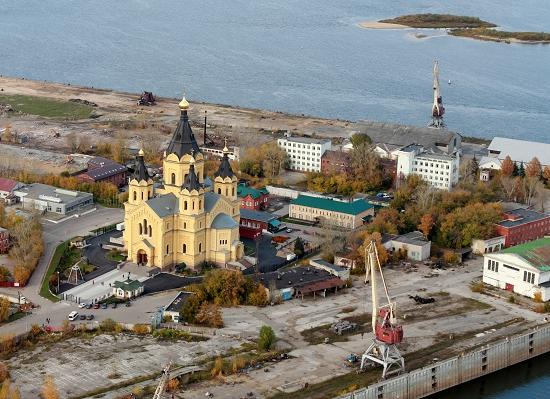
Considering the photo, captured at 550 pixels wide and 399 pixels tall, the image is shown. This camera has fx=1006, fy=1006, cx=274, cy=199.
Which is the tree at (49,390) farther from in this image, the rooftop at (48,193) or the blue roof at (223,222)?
the rooftop at (48,193)

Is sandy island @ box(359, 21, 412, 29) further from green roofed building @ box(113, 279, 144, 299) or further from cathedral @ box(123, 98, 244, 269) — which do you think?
green roofed building @ box(113, 279, 144, 299)

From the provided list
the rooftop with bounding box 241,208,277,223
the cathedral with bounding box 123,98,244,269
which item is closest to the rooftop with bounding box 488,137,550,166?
the rooftop with bounding box 241,208,277,223

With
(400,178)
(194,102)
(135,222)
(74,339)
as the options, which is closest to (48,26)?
(194,102)

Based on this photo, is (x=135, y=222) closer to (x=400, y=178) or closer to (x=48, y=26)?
(x=400, y=178)

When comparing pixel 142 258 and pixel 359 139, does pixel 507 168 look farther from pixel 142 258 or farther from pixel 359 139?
pixel 142 258

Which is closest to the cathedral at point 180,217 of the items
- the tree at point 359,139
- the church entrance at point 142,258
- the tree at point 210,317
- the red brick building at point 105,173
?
the church entrance at point 142,258
